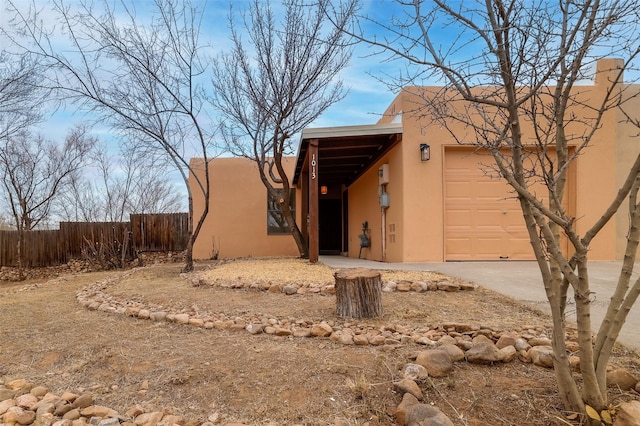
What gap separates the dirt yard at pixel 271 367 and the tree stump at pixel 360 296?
0.16 meters

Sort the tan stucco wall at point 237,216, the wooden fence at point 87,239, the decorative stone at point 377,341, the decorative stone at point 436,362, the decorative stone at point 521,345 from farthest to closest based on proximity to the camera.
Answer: the tan stucco wall at point 237,216, the wooden fence at point 87,239, the decorative stone at point 377,341, the decorative stone at point 521,345, the decorative stone at point 436,362

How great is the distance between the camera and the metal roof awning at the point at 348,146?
6660 mm

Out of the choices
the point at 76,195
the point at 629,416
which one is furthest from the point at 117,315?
the point at 76,195

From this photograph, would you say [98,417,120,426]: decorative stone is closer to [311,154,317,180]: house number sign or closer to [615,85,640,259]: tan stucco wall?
[311,154,317,180]: house number sign

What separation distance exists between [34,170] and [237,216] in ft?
20.8

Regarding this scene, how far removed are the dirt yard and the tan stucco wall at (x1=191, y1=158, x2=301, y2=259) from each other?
7.17m

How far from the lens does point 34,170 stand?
37.3 feet

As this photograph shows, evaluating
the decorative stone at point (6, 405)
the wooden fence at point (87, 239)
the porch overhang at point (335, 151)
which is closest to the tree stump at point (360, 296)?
the decorative stone at point (6, 405)

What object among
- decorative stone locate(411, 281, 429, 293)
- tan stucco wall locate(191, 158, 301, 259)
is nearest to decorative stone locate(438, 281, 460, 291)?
decorative stone locate(411, 281, 429, 293)

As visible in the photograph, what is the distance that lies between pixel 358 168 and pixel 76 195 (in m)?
11.5

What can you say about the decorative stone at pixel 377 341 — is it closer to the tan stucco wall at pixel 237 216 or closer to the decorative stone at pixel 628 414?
the decorative stone at pixel 628 414

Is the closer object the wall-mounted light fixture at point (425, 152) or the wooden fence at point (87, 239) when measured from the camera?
the wall-mounted light fixture at point (425, 152)

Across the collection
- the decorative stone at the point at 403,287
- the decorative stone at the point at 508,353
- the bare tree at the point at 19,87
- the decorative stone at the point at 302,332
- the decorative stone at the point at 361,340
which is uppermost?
the bare tree at the point at 19,87

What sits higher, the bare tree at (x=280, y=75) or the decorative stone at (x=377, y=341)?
the bare tree at (x=280, y=75)
